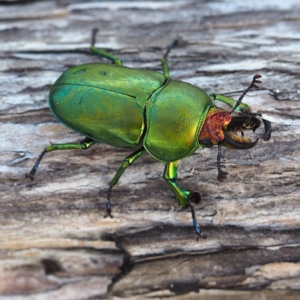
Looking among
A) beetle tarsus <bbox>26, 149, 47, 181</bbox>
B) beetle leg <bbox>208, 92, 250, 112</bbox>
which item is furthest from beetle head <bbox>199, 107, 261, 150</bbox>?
beetle tarsus <bbox>26, 149, 47, 181</bbox>

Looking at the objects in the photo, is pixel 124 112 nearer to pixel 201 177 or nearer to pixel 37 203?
pixel 201 177

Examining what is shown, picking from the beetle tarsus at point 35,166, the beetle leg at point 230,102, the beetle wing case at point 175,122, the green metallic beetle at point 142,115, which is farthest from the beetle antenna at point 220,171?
the beetle tarsus at point 35,166

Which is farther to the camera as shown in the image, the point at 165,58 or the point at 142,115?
the point at 165,58

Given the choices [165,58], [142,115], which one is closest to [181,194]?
[142,115]

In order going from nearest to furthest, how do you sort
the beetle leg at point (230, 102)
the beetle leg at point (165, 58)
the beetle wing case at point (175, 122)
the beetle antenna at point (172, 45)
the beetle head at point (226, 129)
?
the beetle head at point (226, 129) < the beetle wing case at point (175, 122) < the beetle leg at point (230, 102) < the beetle leg at point (165, 58) < the beetle antenna at point (172, 45)

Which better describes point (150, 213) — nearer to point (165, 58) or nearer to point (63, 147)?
point (63, 147)

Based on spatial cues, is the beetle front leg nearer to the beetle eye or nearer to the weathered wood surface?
the weathered wood surface

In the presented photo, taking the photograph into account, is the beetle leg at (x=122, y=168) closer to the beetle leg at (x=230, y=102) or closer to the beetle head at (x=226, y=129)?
the beetle head at (x=226, y=129)

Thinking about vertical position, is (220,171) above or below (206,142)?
below
